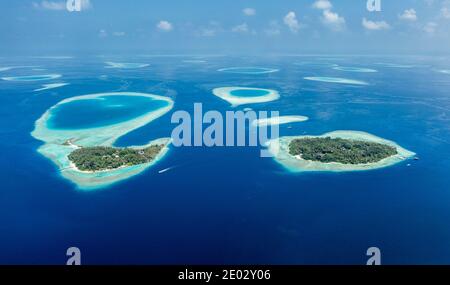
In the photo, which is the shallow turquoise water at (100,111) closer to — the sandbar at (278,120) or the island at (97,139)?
the island at (97,139)

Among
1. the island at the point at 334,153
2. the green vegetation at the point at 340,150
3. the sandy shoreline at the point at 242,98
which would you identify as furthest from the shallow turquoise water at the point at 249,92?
the green vegetation at the point at 340,150

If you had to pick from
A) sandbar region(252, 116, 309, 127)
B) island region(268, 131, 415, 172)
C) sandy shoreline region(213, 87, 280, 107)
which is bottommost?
island region(268, 131, 415, 172)

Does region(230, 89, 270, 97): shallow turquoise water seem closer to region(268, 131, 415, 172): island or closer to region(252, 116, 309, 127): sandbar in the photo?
region(252, 116, 309, 127): sandbar

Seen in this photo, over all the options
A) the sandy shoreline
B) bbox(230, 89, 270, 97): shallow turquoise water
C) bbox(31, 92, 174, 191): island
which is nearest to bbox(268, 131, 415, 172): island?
bbox(31, 92, 174, 191): island

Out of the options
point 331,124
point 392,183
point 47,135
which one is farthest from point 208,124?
point 392,183

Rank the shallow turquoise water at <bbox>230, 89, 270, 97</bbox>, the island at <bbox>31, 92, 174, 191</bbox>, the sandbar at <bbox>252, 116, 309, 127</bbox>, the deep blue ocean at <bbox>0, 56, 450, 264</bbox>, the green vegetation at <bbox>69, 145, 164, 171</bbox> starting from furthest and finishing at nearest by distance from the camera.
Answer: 1. the shallow turquoise water at <bbox>230, 89, 270, 97</bbox>
2. the sandbar at <bbox>252, 116, 309, 127</bbox>
3. the green vegetation at <bbox>69, 145, 164, 171</bbox>
4. the island at <bbox>31, 92, 174, 191</bbox>
5. the deep blue ocean at <bbox>0, 56, 450, 264</bbox>

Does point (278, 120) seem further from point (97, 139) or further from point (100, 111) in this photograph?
point (100, 111)

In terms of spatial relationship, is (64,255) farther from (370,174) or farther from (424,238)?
(370,174)
